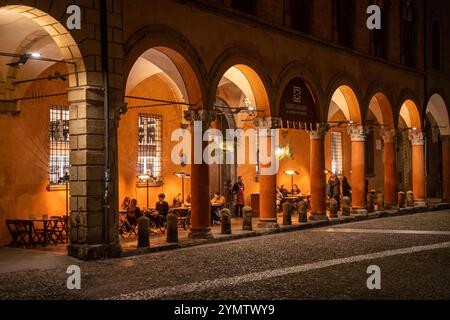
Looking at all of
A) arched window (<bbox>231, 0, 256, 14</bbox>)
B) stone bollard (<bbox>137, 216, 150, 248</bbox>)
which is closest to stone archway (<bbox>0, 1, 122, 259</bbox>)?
stone bollard (<bbox>137, 216, 150, 248</bbox>)

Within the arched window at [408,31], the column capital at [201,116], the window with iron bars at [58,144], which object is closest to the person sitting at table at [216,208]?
the column capital at [201,116]

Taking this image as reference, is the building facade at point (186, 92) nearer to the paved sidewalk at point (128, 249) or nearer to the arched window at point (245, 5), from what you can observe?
the arched window at point (245, 5)

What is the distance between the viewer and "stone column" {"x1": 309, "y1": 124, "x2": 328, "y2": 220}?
1938 cm

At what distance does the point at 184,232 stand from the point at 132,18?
19.6 ft

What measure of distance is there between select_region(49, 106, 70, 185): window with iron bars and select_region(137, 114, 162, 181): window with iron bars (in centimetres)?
276

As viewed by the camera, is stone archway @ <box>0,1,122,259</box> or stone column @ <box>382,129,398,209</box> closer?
stone archway @ <box>0,1,122,259</box>

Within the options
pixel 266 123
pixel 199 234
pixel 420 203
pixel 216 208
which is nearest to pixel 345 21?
pixel 266 123

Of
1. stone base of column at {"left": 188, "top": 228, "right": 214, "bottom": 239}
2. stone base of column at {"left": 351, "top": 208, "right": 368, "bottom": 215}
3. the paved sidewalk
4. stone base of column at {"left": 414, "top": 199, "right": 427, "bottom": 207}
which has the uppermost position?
stone base of column at {"left": 414, "top": 199, "right": 427, "bottom": 207}

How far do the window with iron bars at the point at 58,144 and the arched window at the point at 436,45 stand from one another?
60.4ft

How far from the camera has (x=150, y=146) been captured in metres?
18.4

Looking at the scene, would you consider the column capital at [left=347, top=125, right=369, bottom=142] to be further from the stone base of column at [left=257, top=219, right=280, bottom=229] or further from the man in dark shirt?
the man in dark shirt

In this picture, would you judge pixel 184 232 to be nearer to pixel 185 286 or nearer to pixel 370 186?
pixel 185 286

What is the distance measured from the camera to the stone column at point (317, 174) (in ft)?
63.6

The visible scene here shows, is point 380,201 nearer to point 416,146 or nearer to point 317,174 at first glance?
point 416,146
